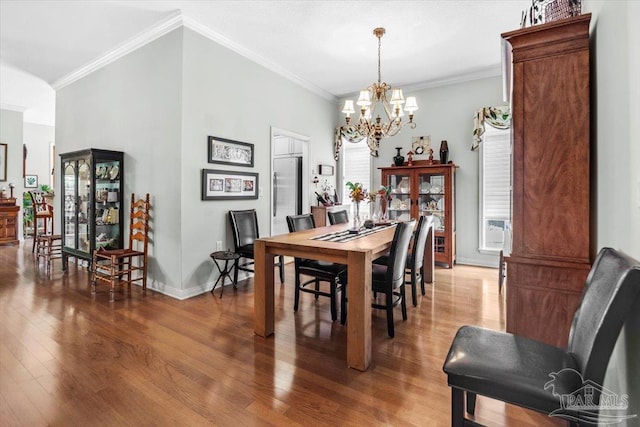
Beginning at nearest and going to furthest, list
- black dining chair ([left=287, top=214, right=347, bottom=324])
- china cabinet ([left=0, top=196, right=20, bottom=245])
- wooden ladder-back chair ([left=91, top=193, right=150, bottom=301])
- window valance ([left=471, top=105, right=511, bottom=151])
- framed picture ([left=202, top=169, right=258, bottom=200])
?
black dining chair ([left=287, top=214, right=347, bottom=324])
wooden ladder-back chair ([left=91, top=193, right=150, bottom=301])
framed picture ([left=202, top=169, right=258, bottom=200])
window valance ([left=471, top=105, right=511, bottom=151])
china cabinet ([left=0, top=196, right=20, bottom=245])

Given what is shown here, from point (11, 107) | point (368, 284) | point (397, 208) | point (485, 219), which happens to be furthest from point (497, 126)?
point (11, 107)

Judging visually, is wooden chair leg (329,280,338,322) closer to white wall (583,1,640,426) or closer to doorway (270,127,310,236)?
white wall (583,1,640,426)

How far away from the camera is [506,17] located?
3385 millimetres

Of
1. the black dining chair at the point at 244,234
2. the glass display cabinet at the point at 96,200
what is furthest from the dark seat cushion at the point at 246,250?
the glass display cabinet at the point at 96,200

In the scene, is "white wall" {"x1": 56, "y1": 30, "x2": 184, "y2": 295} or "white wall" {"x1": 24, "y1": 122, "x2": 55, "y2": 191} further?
"white wall" {"x1": 24, "y1": 122, "x2": 55, "y2": 191}

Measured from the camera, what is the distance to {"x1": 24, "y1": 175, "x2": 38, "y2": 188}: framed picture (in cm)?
789

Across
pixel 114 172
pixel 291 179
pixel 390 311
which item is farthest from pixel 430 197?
pixel 114 172

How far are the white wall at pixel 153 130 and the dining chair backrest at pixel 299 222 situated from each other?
1.19 m

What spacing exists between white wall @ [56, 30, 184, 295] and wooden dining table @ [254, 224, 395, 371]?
4.74 ft

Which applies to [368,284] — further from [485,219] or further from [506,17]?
[485,219]

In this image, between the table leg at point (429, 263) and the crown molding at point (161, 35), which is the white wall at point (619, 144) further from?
the crown molding at point (161, 35)

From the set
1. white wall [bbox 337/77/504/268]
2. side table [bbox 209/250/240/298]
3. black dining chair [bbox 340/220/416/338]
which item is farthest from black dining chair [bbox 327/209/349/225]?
white wall [bbox 337/77/504/268]

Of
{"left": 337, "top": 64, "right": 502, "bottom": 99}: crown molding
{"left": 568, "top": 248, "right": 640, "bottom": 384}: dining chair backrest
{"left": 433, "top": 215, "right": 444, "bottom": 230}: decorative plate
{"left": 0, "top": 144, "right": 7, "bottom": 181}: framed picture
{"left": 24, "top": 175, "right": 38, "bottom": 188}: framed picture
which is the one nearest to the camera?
{"left": 568, "top": 248, "right": 640, "bottom": 384}: dining chair backrest

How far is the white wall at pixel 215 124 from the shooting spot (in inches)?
139
